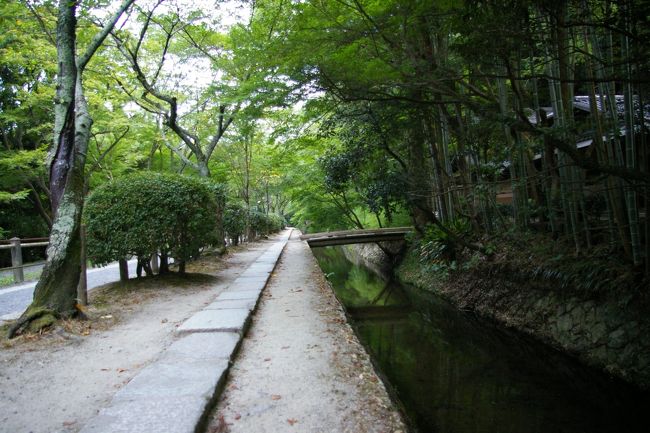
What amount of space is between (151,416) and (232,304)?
9.37 feet

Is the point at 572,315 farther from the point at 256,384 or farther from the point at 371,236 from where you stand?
the point at 371,236

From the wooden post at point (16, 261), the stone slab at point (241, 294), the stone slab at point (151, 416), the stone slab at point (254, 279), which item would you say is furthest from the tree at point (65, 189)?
the wooden post at point (16, 261)

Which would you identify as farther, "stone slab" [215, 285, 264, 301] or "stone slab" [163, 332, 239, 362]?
"stone slab" [215, 285, 264, 301]

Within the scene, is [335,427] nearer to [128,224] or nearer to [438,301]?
[128,224]

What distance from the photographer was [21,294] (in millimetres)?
7406

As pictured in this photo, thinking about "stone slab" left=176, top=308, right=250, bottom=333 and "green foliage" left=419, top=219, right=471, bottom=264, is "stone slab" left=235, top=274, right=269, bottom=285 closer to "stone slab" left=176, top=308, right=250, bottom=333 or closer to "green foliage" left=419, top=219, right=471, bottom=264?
"stone slab" left=176, top=308, right=250, bottom=333

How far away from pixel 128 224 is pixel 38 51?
629cm

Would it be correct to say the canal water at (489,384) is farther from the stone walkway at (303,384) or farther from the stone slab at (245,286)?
the stone slab at (245,286)

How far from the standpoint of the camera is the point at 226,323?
156 inches

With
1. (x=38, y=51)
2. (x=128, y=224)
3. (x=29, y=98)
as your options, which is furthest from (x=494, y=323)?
(x=29, y=98)

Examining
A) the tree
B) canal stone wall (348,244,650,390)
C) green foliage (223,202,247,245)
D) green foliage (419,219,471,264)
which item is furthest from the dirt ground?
green foliage (223,202,247,245)

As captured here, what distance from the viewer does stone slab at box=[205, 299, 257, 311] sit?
15.8ft

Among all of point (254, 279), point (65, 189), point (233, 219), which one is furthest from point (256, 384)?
point (233, 219)

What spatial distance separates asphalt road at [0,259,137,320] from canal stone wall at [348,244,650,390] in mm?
7131
